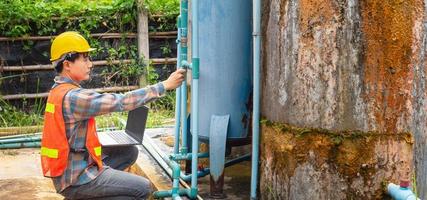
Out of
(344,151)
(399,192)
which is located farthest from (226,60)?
(399,192)

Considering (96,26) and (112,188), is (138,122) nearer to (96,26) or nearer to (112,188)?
(112,188)

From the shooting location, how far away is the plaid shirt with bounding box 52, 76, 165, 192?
3676mm

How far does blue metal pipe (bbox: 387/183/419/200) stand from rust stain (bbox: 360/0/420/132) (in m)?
0.32

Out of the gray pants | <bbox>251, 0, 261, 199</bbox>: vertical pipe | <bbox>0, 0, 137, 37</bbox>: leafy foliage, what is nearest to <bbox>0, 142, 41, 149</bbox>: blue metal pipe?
<bbox>0, 0, 137, 37</bbox>: leafy foliage

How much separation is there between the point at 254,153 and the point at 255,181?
19cm

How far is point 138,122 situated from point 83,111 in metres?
0.95

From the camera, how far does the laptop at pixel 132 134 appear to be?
436cm

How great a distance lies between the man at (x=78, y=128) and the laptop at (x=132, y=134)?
0.49m

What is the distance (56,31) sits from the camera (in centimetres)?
928

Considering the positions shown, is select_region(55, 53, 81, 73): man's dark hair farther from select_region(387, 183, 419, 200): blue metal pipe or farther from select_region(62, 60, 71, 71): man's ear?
select_region(387, 183, 419, 200): blue metal pipe

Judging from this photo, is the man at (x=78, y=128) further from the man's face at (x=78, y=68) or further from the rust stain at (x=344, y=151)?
the rust stain at (x=344, y=151)

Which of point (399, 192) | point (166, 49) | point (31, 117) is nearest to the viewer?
point (399, 192)

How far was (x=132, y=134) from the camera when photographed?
15.1 ft

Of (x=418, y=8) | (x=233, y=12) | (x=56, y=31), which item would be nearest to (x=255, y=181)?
(x=233, y=12)
